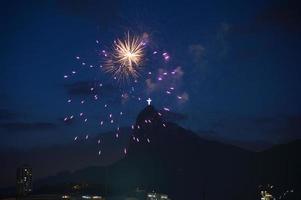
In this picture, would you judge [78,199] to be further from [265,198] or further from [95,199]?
[265,198]

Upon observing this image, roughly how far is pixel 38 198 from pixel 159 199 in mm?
70515

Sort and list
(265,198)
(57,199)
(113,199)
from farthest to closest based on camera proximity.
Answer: (265,198) < (113,199) < (57,199)

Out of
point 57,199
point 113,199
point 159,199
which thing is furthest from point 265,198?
point 57,199

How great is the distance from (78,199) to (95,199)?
5.36m

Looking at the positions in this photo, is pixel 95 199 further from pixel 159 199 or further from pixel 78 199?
pixel 159 199

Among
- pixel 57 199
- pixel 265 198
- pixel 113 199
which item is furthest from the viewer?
pixel 265 198

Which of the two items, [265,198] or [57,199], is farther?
[265,198]

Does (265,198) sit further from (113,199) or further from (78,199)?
(78,199)

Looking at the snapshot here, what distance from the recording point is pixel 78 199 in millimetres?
143750

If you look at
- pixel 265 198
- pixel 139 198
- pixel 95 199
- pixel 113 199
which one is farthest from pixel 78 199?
pixel 265 198

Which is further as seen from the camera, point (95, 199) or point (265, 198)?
point (265, 198)

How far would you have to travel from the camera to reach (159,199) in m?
198

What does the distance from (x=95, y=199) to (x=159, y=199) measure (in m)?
59.3

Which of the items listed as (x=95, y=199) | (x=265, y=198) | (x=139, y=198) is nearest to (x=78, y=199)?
(x=95, y=199)
